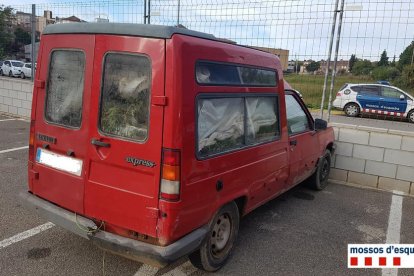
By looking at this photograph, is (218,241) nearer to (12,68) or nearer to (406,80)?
(406,80)

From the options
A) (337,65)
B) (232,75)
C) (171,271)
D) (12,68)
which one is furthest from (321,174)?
(12,68)

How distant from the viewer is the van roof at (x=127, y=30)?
2.63m

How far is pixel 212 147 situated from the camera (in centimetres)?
303

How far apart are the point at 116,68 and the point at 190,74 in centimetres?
59

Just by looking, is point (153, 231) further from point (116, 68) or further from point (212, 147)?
point (116, 68)

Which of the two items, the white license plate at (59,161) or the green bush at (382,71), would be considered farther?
the green bush at (382,71)

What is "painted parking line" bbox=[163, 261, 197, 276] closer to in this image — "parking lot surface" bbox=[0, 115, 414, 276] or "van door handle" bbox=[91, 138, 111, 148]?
"parking lot surface" bbox=[0, 115, 414, 276]

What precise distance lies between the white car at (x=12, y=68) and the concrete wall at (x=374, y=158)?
2658cm

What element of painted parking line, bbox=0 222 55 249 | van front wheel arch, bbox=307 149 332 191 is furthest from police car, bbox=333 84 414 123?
painted parking line, bbox=0 222 55 249

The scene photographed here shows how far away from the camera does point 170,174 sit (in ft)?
8.72

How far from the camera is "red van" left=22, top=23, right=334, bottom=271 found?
8.77ft

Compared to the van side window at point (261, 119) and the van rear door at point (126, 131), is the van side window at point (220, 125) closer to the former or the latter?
the van side window at point (261, 119)

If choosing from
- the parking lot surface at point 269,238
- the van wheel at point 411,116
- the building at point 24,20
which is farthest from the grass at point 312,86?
the van wheel at point 411,116

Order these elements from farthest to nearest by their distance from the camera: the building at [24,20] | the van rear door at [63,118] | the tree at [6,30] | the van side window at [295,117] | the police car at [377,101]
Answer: the police car at [377,101]
the tree at [6,30]
the building at [24,20]
the van side window at [295,117]
the van rear door at [63,118]
